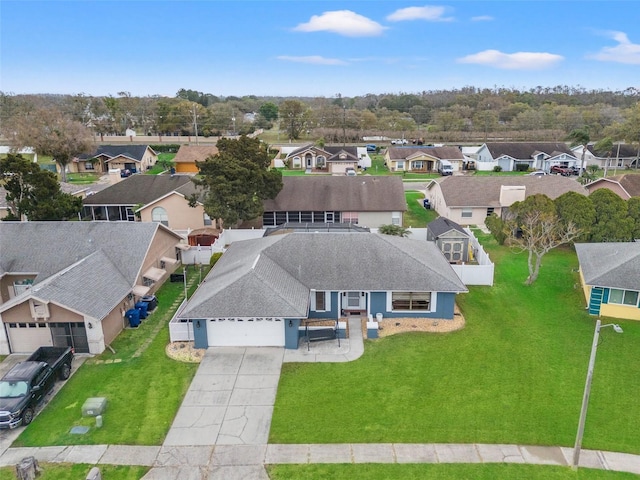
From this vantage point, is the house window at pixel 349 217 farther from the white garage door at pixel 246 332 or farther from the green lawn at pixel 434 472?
the green lawn at pixel 434 472

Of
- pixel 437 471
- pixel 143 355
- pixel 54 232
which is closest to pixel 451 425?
pixel 437 471

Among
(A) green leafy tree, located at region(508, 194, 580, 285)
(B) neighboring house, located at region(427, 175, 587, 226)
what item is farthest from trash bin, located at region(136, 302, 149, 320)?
(B) neighboring house, located at region(427, 175, 587, 226)

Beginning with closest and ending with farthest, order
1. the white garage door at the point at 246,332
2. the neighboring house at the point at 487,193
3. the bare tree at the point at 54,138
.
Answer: the white garage door at the point at 246,332 → the neighboring house at the point at 487,193 → the bare tree at the point at 54,138

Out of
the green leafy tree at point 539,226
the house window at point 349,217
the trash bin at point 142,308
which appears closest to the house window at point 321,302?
the trash bin at point 142,308

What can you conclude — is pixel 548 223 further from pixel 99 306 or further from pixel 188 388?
pixel 99 306

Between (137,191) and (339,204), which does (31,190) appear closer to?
(137,191)

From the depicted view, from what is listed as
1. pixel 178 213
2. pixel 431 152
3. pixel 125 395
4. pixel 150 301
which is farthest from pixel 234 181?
pixel 431 152
